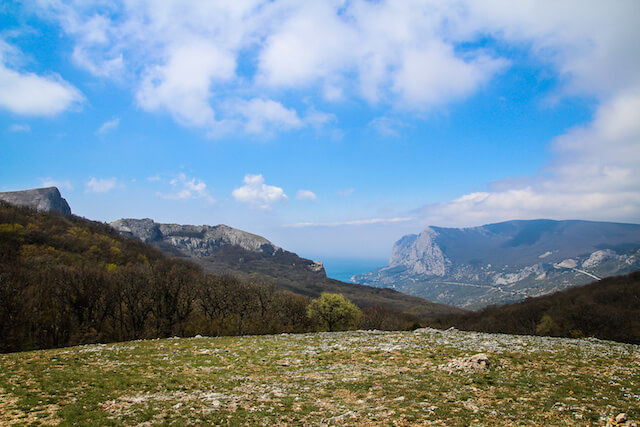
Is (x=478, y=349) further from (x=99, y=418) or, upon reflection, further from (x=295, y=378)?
(x=99, y=418)

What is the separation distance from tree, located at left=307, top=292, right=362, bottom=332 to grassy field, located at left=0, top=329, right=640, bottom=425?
4061 centimetres

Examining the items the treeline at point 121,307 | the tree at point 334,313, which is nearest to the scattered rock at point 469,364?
the treeline at point 121,307

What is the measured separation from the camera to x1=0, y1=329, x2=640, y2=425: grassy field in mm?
11172

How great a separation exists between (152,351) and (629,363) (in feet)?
115

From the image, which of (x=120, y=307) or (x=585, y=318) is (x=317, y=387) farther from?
(x=585, y=318)

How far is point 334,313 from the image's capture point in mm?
Answer: 63906

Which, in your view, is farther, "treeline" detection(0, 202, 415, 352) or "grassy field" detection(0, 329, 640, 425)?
"treeline" detection(0, 202, 415, 352)

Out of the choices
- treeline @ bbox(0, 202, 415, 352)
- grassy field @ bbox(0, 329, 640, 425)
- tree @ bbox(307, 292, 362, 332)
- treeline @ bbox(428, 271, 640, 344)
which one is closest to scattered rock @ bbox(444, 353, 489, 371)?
grassy field @ bbox(0, 329, 640, 425)

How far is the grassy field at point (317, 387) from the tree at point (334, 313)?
133ft

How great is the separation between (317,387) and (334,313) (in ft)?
166

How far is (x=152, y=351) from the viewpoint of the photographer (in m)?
23.9

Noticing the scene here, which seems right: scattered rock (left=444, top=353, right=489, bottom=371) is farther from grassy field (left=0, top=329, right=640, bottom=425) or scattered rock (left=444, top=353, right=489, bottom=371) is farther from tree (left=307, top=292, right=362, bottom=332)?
tree (left=307, top=292, right=362, bottom=332)

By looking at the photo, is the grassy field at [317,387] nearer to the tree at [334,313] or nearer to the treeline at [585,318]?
the tree at [334,313]

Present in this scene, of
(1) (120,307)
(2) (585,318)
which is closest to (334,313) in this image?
(1) (120,307)
